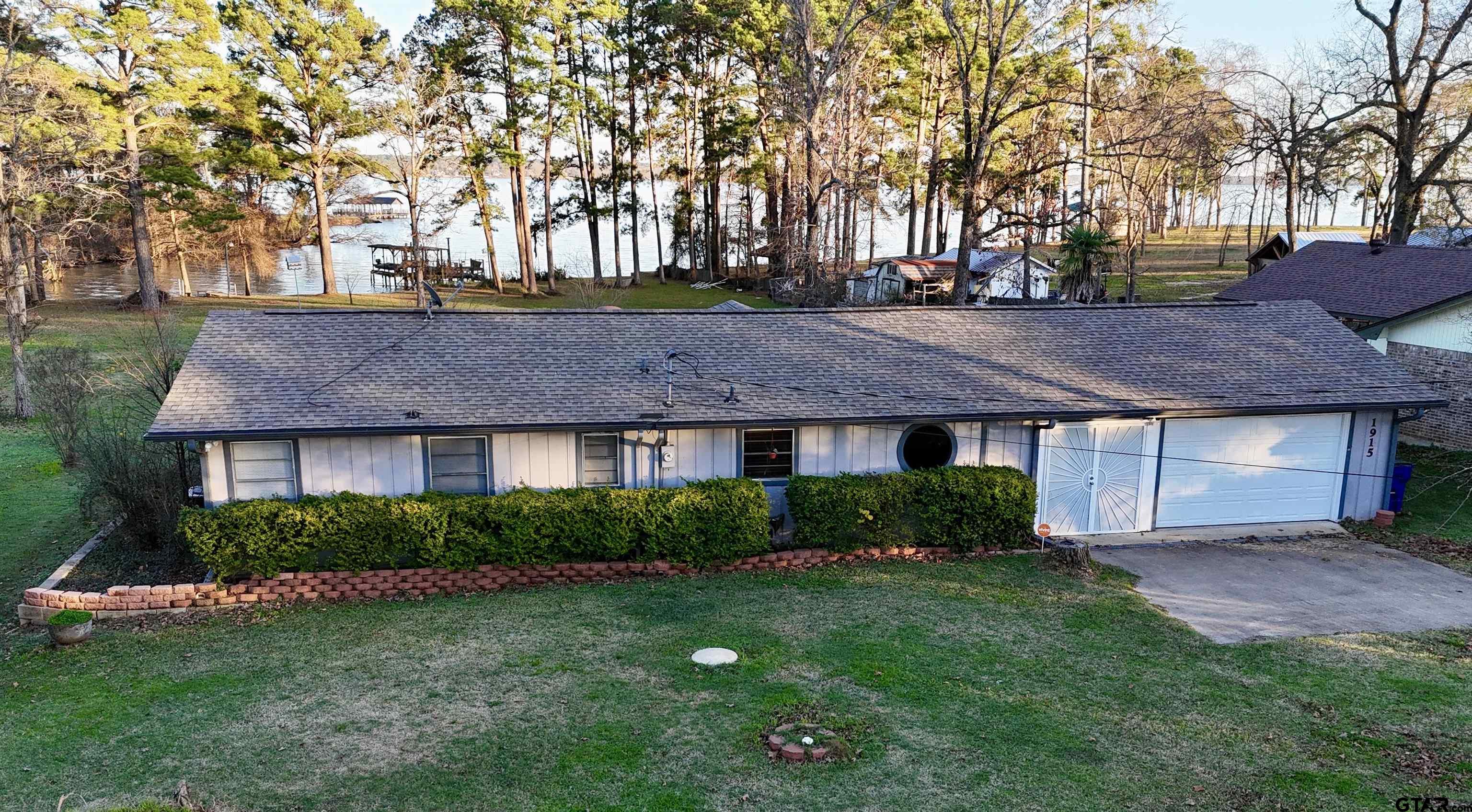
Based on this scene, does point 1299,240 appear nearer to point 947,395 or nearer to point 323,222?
point 947,395

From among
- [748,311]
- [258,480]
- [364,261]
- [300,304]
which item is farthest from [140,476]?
[364,261]

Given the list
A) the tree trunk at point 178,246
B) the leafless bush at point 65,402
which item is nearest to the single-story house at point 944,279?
the leafless bush at point 65,402

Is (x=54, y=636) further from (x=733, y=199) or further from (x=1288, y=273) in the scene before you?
(x=733, y=199)

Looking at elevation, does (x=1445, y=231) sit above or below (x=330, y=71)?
below

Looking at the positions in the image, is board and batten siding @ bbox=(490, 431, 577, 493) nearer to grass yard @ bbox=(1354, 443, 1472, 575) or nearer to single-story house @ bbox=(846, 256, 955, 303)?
grass yard @ bbox=(1354, 443, 1472, 575)

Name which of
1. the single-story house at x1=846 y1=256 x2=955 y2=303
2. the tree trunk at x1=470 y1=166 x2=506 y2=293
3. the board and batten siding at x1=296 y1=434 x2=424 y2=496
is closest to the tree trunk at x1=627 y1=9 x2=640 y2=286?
the tree trunk at x1=470 y1=166 x2=506 y2=293

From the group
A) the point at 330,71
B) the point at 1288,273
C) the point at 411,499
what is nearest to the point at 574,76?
the point at 330,71

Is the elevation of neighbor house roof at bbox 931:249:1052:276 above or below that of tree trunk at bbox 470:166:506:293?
below
